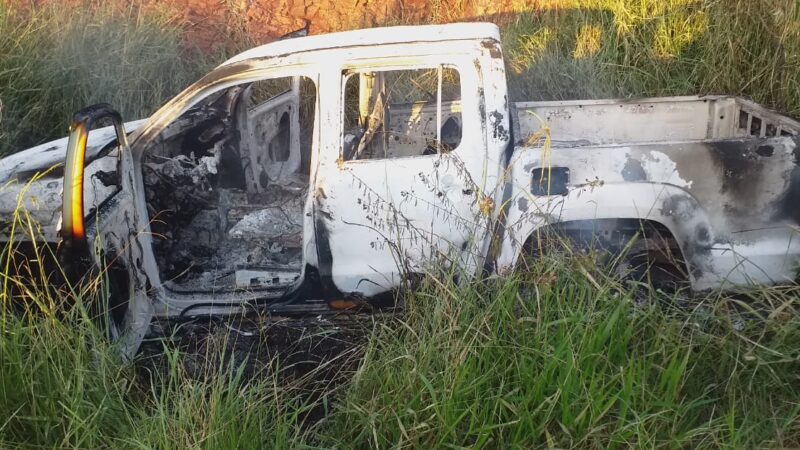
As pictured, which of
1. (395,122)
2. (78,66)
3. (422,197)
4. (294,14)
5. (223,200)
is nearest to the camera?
(422,197)

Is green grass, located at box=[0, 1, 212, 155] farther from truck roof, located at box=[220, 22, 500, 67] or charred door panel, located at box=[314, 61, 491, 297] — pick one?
charred door panel, located at box=[314, 61, 491, 297]

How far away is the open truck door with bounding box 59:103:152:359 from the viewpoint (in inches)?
128

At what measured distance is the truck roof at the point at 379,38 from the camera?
3.72 metres

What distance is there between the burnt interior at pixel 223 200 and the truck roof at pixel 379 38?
81cm

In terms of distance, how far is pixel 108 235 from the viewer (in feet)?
11.5

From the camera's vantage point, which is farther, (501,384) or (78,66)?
(78,66)

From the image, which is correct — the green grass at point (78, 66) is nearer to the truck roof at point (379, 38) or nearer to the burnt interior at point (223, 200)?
the burnt interior at point (223, 200)

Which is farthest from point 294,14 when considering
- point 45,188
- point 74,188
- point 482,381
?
point 482,381

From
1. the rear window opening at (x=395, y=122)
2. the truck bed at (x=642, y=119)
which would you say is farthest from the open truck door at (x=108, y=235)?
the truck bed at (x=642, y=119)

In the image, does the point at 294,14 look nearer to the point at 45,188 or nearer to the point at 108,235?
A: the point at 45,188

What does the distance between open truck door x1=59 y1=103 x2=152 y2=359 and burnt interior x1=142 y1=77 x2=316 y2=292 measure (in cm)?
30

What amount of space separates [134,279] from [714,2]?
5164 millimetres

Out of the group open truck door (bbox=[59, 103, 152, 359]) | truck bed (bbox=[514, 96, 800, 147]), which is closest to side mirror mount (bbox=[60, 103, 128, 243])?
open truck door (bbox=[59, 103, 152, 359])

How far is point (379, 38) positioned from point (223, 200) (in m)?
1.55
